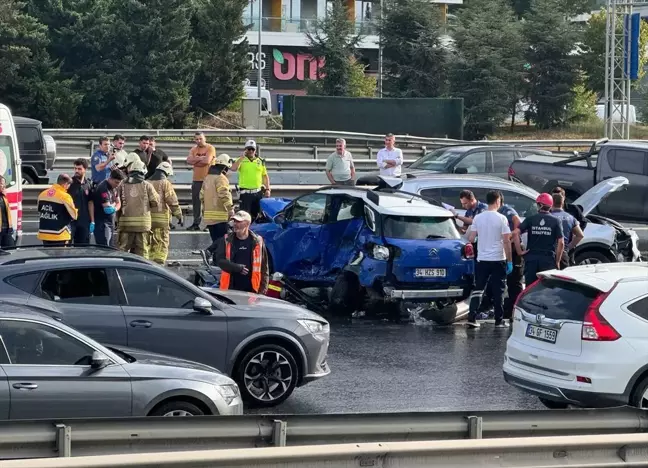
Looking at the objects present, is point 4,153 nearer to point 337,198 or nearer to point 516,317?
point 337,198

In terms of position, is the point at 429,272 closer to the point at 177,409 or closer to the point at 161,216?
the point at 161,216

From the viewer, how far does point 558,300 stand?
34.2 feet

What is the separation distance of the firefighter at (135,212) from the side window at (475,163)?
1000 centimetres

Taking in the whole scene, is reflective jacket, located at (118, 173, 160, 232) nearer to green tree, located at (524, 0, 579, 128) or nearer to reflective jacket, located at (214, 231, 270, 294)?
reflective jacket, located at (214, 231, 270, 294)

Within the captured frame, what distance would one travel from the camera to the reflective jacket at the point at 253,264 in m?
12.8

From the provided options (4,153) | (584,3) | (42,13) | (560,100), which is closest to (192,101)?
(42,13)

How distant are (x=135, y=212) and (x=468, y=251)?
4402mm

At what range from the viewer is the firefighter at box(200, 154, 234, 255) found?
1700 centimetres

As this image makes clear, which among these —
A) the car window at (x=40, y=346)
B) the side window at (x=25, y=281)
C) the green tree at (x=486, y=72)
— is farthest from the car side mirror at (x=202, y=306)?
the green tree at (x=486, y=72)

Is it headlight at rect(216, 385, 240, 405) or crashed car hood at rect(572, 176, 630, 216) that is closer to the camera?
headlight at rect(216, 385, 240, 405)

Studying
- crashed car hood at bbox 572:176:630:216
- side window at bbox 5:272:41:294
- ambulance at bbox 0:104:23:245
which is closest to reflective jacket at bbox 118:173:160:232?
ambulance at bbox 0:104:23:245

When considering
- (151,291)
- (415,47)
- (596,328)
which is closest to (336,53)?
(415,47)

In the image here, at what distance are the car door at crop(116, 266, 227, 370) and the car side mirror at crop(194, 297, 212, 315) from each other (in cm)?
5

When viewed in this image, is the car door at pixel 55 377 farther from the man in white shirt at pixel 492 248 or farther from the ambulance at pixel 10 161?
the ambulance at pixel 10 161
